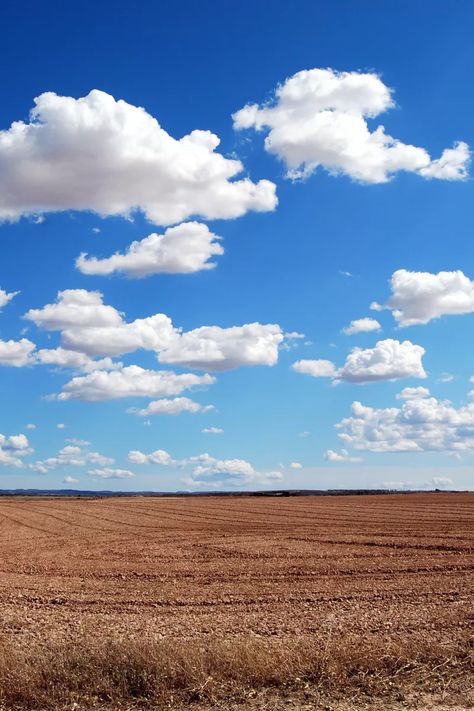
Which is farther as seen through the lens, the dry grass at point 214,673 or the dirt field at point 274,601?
the dirt field at point 274,601

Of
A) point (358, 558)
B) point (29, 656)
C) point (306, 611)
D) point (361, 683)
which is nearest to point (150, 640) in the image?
point (29, 656)

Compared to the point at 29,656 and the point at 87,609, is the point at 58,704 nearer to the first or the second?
the point at 29,656

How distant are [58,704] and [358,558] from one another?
53.5 feet

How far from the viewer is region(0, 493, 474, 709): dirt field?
9180mm

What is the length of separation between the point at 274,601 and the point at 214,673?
22.8 ft

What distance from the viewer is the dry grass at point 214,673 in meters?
8.44

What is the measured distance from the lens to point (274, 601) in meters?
15.6

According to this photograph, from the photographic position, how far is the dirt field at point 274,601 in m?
9.18

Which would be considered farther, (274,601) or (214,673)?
(274,601)

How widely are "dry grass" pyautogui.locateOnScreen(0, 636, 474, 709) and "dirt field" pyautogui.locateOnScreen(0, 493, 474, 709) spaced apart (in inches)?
1.4

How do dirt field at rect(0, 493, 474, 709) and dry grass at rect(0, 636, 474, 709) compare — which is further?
dirt field at rect(0, 493, 474, 709)

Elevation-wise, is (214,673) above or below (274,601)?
above

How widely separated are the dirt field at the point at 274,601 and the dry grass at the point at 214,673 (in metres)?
0.04

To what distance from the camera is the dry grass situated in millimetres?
8438
